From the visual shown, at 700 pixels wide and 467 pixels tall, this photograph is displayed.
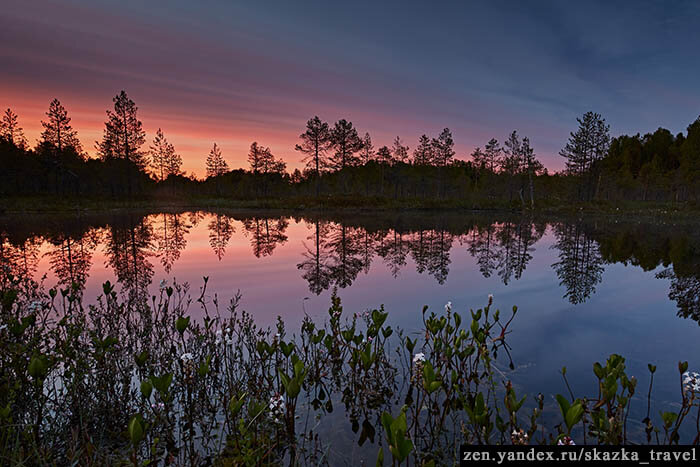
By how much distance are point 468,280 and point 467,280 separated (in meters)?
0.04

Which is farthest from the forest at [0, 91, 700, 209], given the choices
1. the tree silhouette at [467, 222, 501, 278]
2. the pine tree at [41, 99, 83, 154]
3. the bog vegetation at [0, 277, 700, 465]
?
the bog vegetation at [0, 277, 700, 465]

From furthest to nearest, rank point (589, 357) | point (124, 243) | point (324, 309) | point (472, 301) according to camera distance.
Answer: point (124, 243) → point (472, 301) → point (324, 309) → point (589, 357)

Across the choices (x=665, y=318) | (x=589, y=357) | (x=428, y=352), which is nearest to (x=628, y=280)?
(x=665, y=318)

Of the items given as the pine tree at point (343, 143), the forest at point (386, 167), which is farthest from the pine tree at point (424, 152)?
the pine tree at point (343, 143)

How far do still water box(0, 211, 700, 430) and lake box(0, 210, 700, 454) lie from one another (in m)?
0.05

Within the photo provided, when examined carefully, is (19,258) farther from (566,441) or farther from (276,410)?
(566,441)

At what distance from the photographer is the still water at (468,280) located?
6891 millimetres

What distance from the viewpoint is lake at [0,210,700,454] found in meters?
6.85

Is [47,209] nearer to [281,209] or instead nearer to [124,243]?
[281,209]

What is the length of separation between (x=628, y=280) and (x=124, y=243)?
81.2ft

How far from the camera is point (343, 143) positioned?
7038 centimetres

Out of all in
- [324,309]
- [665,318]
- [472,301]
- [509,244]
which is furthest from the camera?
[509,244]

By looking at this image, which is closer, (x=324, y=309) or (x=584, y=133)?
(x=324, y=309)

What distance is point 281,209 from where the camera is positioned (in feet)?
200
